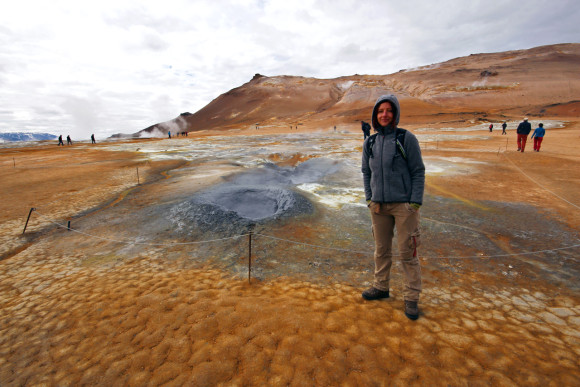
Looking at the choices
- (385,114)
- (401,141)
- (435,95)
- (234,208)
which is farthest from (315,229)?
(435,95)

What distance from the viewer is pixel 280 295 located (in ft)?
11.8

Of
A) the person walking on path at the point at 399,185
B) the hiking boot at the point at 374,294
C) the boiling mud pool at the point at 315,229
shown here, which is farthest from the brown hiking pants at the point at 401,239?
the boiling mud pool at the point at 315,229

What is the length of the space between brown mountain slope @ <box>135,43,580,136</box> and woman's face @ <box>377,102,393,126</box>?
158ft

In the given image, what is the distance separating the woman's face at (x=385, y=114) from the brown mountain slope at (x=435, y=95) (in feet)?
158

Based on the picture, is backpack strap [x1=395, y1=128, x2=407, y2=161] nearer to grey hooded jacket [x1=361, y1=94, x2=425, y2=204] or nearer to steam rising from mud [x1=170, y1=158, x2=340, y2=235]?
grey hooded jacket [x1=361, y1=94, x2=425, y2=204]

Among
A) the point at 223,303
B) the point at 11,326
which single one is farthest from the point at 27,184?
the point at 223,303

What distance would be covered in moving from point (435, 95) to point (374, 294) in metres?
77.7

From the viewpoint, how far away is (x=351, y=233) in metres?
5.78

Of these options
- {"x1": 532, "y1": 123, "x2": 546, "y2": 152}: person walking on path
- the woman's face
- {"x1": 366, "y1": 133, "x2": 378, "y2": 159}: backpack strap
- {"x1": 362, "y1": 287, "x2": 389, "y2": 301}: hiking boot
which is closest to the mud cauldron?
{"x1": 362, "y1": 287, "x2": 389, "y2": 301}: hiking boot

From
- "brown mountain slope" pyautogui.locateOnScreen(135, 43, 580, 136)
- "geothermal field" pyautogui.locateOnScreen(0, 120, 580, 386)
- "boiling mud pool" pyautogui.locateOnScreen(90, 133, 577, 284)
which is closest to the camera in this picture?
"geothermal field" pyautogui.locateOnScreen(0, 120, 580, 386)

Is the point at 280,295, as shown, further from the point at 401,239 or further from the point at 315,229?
the point at 315,229

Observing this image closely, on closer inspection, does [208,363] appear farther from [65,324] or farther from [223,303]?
[65,324]

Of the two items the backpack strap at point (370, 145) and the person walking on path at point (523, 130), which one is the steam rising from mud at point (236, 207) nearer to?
the backpack strap at point (370, 145)

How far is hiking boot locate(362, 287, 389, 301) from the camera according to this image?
3.37m
